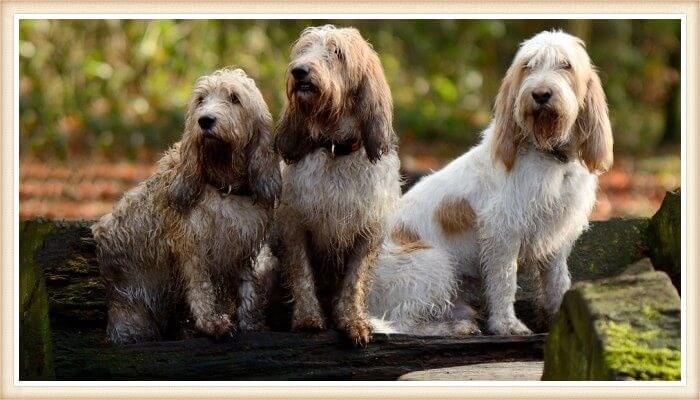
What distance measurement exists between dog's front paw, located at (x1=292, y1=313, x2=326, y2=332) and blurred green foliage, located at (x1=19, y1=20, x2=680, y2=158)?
723cm

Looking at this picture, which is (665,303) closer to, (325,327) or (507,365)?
(507,365)

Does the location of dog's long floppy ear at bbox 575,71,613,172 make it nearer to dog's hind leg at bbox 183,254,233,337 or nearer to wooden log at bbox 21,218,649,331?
wooden log at bbox 21,218,649,331

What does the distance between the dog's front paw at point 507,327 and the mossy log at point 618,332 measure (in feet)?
3.09

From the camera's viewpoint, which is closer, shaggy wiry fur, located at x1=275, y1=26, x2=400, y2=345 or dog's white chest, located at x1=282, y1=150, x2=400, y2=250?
shaggy wiry fur, located at x1=275, y1=26, x2=400, y2=345

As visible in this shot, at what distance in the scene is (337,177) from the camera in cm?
588

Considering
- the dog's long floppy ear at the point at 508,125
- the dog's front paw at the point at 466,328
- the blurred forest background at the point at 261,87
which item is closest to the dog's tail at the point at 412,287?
the dog's front paw at the point at 466,328

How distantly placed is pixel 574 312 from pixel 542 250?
4.33 feet

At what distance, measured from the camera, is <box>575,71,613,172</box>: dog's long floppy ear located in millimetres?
6086

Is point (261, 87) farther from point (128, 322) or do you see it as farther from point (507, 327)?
point (507, 327)

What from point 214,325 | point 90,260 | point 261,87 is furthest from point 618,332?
point 261,87

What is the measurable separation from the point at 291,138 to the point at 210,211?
0.59 m

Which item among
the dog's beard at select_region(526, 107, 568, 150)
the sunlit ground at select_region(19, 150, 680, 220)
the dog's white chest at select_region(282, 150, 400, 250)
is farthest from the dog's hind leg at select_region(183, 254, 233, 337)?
the sunlit ground at select_region(19, 150, 680, 220)

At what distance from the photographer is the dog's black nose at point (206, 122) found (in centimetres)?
552

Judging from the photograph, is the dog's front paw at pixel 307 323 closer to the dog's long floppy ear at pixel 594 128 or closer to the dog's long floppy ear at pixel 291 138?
the dog's long floppy ear at pixel 291 138
